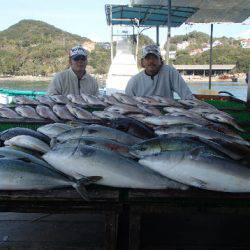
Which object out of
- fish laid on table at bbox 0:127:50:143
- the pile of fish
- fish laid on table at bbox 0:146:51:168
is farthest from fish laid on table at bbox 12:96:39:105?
fish laid on table at bbox 0:146:51:168

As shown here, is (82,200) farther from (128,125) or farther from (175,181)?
(128,125)

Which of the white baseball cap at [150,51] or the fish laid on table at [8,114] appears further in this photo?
the white baseball cap at [150,51]

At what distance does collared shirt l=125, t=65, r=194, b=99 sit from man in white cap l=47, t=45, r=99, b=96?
827 millimetres

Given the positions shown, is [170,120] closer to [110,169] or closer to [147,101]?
[147,101]

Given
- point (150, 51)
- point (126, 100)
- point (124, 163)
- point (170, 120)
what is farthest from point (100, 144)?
point (150, 51)

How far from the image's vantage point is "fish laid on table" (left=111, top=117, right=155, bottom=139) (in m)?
3.40

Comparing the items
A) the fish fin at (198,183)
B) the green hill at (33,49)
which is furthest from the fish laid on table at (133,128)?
the green hill at (33,49)

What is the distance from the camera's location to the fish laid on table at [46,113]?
4470 mm

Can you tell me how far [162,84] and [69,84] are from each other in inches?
61.8

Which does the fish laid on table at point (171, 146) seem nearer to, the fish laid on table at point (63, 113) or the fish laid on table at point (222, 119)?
the fish laid on table at point (222, 119)

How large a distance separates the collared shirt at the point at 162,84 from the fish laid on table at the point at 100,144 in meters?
3.53

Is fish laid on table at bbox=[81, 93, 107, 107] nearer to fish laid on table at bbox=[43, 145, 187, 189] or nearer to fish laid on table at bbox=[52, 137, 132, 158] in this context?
fish laid on table at bbox=[52, 137, 132, 158]

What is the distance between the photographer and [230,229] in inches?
139

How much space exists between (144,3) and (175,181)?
387 inches
